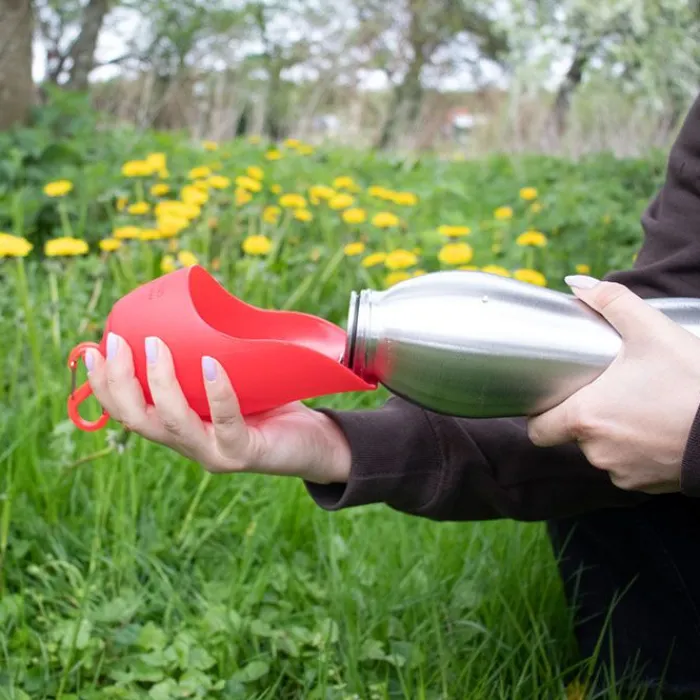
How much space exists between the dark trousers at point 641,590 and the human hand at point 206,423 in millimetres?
362

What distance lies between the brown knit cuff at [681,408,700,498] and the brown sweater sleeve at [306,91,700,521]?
0.75 feet

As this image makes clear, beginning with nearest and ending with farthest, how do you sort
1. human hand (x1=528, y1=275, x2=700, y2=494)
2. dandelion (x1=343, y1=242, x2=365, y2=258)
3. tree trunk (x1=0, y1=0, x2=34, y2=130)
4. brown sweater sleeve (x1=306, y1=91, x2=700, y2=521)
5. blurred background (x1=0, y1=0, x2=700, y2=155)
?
human hand (x1=528, y1=275, x2=700, y2=494)
brown sweater sleeve (x1=306, y1=91, x2=700, y2=521)
dandelion (x1=343, y1=242, x2=365, y2=258)
tree trunk (x1=0, y1=0, x2=34, y2=130)
blurred background (x1=0, y1=0, x2=700, y2=155)

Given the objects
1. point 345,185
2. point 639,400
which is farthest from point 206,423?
point 345,185

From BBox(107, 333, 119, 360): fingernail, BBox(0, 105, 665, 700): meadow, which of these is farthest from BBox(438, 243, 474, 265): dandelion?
BBox(107, 333, 119, 360): fingernail

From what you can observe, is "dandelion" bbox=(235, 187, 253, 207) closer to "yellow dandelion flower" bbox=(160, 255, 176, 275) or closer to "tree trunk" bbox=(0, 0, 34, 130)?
"yellow dandelion flower" bbox=(160, 255, 176, 275)

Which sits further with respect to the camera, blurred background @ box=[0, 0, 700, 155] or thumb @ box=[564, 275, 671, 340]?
blurred background @ box=[0, 0, 700, 155]

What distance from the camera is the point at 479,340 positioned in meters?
0.67

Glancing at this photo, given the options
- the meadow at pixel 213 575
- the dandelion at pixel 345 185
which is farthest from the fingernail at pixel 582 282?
the dandelion at pixel 345 185

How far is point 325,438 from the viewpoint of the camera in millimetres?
837

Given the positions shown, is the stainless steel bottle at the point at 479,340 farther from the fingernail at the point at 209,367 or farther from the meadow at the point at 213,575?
the meadow at the point at 213,575

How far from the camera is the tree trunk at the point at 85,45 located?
669 centimetres

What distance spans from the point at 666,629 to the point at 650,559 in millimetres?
81

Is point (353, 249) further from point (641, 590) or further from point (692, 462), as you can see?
point (692, 462)

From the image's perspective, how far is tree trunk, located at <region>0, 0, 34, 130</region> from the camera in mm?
2494
